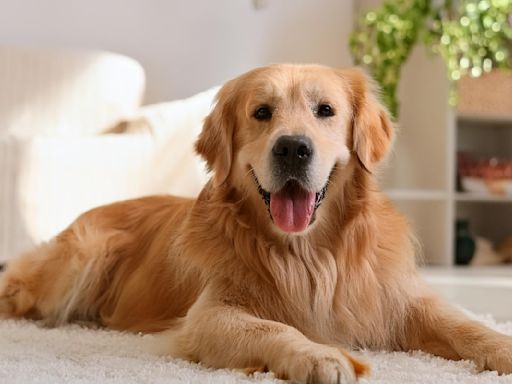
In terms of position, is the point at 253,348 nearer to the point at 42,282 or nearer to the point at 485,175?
the point at 42,282

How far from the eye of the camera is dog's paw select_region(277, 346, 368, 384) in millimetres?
1267

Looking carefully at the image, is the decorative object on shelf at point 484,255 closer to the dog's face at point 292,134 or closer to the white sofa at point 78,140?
the white sofa at point 78,140

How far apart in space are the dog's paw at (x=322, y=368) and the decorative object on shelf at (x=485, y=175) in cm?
362

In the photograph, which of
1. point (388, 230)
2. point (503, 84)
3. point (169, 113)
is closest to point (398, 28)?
point (503, 84)

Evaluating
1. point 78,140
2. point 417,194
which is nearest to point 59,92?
point 78,140

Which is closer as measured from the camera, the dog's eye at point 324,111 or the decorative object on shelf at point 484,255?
the dog's eye at point 324,111

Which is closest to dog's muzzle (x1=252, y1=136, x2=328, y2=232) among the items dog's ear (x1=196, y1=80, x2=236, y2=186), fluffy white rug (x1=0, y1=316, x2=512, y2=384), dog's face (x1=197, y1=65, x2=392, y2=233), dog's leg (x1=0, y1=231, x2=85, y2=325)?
dog's face (x1=197, y1=65, x2=392, y2=233)

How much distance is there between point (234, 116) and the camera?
1821mm

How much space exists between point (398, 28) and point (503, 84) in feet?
2.55

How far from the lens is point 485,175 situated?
15.8ft

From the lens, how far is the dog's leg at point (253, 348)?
129 cm

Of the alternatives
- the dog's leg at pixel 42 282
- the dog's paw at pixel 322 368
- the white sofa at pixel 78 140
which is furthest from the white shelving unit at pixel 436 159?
the dog's paw at pixel 322 368

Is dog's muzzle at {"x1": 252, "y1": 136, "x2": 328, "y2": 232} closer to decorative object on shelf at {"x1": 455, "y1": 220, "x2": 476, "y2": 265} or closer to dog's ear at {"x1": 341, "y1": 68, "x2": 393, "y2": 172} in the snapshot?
dog's ear at {"x1": 341, "y1": 68, "x2": 393, "y2": 172}

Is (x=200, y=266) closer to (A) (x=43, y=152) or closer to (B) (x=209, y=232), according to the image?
(B) (x=209, y=232)
